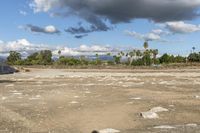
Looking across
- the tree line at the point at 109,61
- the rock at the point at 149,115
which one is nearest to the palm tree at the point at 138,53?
the tree line at the point at 109,61

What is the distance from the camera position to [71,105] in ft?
72.2

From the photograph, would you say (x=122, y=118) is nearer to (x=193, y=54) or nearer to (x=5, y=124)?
→ (x=5, y=124)

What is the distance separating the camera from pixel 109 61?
147 metres

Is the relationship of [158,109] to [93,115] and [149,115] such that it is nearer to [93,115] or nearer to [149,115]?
[149,115]

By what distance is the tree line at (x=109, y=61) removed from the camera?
13400 cm

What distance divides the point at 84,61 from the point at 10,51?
32.7m

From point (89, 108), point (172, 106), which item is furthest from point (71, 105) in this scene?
A: point (172, 106)

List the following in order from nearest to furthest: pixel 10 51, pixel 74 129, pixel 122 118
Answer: pixel 74 129 < pixel 122 118 < pixel 10 51

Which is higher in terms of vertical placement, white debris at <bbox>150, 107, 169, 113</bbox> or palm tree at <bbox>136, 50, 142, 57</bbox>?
palm tree at <bbox>136, 50, 142, 57</bbox>

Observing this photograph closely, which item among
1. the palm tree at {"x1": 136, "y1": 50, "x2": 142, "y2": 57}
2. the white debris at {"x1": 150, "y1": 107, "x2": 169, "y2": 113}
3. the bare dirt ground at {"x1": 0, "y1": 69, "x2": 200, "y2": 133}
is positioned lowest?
the bare dirt ground at {"x1": 0, "y1": 69, "x2": 200, "y2": 133}

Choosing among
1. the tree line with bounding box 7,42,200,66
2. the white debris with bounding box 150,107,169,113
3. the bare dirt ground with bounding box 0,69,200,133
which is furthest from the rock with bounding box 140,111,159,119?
the tree line with bounding box 7,42,200,66

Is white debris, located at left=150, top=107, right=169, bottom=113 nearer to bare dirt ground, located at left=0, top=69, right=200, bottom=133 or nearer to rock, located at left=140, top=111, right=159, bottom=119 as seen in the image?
bare dirt ground, located at left=0, top=69, right=200, bottom=133

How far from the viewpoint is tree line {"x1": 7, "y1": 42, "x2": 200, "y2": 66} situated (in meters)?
134

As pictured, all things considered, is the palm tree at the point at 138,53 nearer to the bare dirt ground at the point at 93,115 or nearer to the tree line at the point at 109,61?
the tree line at the point at 109,61
